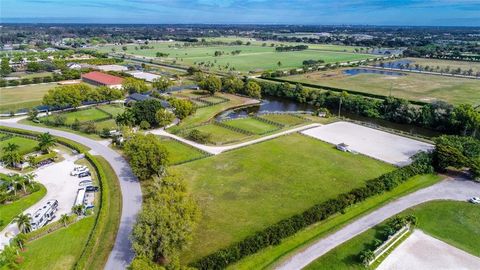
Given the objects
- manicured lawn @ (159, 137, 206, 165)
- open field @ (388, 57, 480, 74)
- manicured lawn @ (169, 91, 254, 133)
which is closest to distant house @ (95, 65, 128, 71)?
manicured lawn @ (169, 91, 254, 133)

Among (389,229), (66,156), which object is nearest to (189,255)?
(389,229)

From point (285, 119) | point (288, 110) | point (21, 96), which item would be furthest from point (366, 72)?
point (21, 96)

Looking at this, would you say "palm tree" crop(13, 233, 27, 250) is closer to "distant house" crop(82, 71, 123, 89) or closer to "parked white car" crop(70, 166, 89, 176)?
"parked white car" crop(70, 166, 89, 176)

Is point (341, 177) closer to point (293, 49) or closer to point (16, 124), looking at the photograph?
point (16, 124)

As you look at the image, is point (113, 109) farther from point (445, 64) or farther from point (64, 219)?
point (445, 64)

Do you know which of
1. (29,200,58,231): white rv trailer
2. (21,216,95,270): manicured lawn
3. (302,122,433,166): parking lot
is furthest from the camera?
(302,122,433,166): parking lot

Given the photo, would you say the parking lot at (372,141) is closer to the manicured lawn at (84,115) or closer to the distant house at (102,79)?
the manicured lawn at (84,115)
